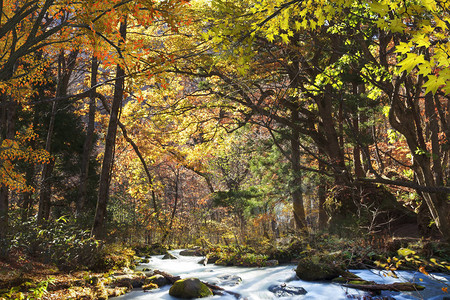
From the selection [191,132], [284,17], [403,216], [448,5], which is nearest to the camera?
[448,5]

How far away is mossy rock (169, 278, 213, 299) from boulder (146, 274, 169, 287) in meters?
0.87

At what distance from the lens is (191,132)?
1278cm

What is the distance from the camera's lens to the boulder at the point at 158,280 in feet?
24.5

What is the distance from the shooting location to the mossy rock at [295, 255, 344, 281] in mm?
7914

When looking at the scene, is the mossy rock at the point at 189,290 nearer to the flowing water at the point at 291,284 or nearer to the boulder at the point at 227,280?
the flowing water at the point at 291,284

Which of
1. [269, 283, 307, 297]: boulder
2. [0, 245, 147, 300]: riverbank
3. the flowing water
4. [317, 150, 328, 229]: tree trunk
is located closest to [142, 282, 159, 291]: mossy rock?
the flowing water

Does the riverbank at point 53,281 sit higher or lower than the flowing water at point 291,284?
higher

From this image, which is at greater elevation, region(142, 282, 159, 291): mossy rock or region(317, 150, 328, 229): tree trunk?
region(317, 150, 328, 229): tree trunk

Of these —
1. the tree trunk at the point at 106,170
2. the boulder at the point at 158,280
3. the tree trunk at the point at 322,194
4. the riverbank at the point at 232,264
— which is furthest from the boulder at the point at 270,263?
the tree trunk at the point at 106,170

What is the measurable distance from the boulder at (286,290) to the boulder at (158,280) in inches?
102

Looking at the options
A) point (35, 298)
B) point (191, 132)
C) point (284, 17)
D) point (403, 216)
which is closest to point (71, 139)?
point (191, 132)

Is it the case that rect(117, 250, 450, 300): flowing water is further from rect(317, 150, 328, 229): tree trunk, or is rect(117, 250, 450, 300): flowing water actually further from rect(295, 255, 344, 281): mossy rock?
rect(317, 150, 328, 229): tree trunk

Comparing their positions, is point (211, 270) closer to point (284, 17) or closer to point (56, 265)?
point (56, 265)

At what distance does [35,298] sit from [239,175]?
1420cm
